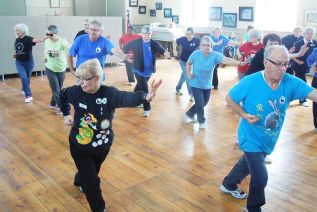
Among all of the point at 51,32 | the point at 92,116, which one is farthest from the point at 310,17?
the point at 92,116

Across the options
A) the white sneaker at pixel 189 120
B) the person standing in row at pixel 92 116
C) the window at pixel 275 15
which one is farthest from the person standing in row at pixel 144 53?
the window at pixel 275 15

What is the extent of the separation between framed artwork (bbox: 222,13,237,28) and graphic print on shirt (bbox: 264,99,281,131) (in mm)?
9063

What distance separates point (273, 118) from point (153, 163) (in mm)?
1738

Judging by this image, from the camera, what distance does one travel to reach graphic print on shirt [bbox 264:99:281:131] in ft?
7.47

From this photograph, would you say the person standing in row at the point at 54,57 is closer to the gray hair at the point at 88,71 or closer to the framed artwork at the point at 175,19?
the gray hair at the point at 88,71

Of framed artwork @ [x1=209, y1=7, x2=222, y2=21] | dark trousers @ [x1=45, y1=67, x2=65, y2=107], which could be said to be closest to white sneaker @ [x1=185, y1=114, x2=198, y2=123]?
dark trousers @ [x1=45, y1=67, x2=65, y2=107]

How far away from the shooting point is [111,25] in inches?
405

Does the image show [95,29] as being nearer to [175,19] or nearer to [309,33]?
[309,33]

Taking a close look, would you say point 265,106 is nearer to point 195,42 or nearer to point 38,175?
point 38,175

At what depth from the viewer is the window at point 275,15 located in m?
9.70

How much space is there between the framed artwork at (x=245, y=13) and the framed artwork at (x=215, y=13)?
868mm

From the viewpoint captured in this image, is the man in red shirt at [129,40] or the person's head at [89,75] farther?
the man in red shirt at [129,40]

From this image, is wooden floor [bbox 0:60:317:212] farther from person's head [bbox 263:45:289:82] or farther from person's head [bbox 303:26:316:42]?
person's head [bbox 303:26:316:42]

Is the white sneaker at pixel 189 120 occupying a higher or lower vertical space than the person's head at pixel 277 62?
lower
